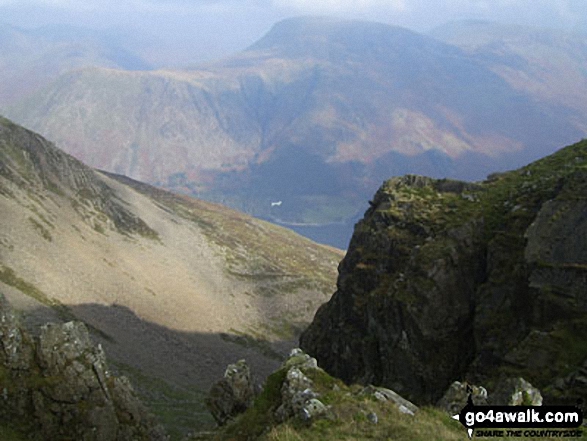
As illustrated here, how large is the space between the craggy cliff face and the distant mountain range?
22.7 metres

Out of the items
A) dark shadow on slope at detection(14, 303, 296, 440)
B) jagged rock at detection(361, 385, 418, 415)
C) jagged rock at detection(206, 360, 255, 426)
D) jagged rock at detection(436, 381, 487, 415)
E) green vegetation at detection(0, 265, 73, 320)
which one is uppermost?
jagged rock at detection(361, 385, 418, 415)

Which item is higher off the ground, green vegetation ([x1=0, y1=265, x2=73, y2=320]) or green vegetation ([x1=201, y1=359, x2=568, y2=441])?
green vegetation ([x1=201, y1=359, x2=568, y2=441])

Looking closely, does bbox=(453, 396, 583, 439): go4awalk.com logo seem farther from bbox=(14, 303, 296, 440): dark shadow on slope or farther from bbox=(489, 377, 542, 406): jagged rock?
bbox=(14, 303, 296, 440): dark shadow on slope

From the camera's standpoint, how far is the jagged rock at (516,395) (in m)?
24.8

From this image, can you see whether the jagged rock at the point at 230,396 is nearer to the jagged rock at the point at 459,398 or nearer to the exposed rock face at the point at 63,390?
the exposed rock face at the point at 63,390

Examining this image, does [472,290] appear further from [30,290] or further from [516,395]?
[30,290]

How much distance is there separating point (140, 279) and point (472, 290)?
8078 centimetres

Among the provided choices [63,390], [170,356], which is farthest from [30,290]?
[63,390]

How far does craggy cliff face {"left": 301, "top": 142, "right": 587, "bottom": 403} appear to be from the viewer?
35531mm

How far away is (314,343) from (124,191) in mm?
122190

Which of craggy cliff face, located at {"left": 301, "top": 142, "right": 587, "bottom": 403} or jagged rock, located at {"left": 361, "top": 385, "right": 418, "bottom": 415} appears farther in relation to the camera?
craggy cliff face, located at {"left": 301, "top": 142, "right": 587, "bottom": 403}

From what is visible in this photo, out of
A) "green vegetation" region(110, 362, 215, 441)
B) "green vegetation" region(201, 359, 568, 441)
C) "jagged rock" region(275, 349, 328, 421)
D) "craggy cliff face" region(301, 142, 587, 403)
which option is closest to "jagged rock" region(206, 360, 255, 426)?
"green vegetation" region(201, 359, 568, 441)

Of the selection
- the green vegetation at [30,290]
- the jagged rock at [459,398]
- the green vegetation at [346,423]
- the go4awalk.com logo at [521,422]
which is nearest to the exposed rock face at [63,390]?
the green vegetation at [346,423]

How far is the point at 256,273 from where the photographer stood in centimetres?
14688
